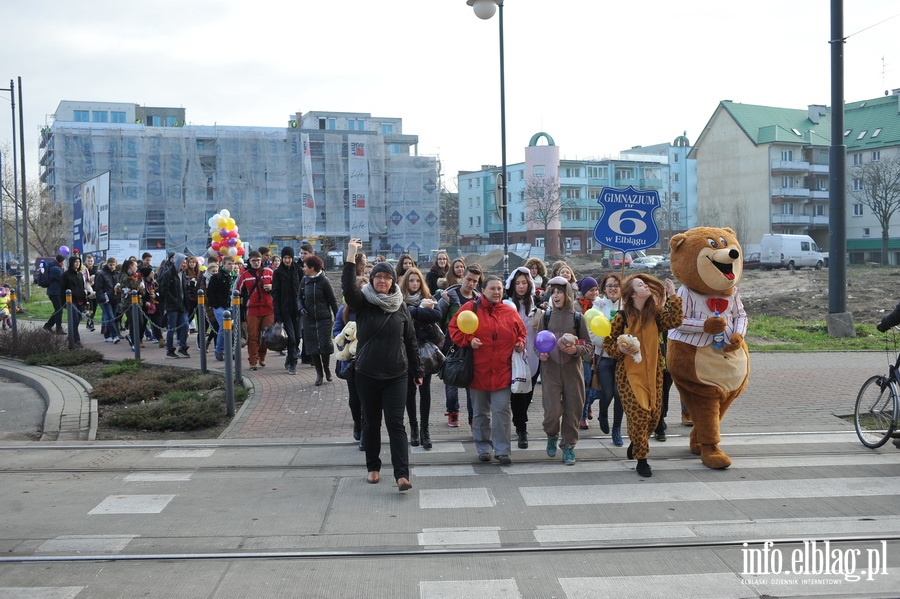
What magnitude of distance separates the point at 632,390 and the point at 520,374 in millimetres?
1018

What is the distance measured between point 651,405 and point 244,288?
795 centimetres

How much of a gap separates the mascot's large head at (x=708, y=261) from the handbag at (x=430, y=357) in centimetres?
241

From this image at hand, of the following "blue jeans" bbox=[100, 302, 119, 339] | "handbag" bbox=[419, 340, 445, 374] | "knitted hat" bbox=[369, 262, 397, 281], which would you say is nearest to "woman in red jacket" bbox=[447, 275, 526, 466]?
"handbag" bbox=[419, 340, 445, 374]

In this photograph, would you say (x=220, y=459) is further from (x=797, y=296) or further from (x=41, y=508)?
(x=797, y=296)

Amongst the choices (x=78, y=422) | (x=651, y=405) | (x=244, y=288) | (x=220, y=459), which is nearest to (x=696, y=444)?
(x=651, y=405)

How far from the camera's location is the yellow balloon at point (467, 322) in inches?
297

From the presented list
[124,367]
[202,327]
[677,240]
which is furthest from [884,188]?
[677,240]

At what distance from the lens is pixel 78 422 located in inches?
381

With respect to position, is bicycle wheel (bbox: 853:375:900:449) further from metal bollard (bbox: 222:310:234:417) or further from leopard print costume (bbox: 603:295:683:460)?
metal bollard (bbox: 222:310:234:417)

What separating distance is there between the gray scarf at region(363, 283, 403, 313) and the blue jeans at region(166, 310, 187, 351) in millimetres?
9037

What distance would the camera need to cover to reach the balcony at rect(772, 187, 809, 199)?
7594 cm

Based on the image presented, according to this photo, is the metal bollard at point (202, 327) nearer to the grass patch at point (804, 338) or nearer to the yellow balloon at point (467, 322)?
the yellow balloon at point (467, 322)

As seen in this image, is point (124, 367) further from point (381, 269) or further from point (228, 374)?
point (381, 269)


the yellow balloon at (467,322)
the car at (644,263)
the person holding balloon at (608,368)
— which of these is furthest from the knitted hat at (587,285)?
the car at (644,263)
